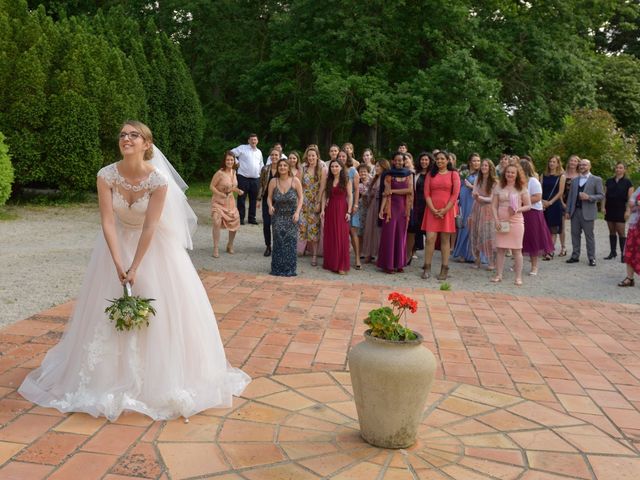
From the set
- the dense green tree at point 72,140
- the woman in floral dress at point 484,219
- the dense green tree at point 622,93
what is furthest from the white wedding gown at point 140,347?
the dense green tree at point 622,93

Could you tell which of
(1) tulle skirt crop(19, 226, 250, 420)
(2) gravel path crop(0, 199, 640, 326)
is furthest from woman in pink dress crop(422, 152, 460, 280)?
(1) tulle skirt crop(19, 226, 250, 420)

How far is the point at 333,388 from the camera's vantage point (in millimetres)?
4863

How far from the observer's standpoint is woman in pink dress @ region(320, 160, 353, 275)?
10000mm

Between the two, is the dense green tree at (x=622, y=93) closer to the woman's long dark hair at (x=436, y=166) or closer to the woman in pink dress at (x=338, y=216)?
the woman's long dark hair at (x=436, y=166)

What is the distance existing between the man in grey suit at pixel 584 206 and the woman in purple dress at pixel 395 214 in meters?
3.65

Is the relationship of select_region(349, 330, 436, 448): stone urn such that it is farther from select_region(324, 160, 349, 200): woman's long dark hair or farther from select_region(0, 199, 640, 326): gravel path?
select_region(324, 160, 349, 200): woman's long dark hair

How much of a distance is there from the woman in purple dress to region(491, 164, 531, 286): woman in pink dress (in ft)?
4.60

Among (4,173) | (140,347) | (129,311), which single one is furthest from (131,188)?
(4,173)

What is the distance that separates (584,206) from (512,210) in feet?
8.72

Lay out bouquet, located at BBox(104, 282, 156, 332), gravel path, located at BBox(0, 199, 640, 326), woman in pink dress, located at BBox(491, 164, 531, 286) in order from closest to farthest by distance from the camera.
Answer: bouquet, located at BBox(104, 282, 156, 332), gravel path, located at BBox(0, 199, 640, 326), woman in pink dress, located at BBox(491, 164, 531, 286)

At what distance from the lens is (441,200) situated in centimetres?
976

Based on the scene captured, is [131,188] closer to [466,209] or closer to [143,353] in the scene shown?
[143,353]

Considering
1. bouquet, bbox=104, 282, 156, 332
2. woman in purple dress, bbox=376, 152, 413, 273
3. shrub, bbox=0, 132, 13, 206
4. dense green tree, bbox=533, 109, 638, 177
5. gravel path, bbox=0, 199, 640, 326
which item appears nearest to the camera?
bouquet, bbox=104, 282, 156, 332

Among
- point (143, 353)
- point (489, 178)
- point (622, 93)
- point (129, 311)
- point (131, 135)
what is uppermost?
point (622, 93)
